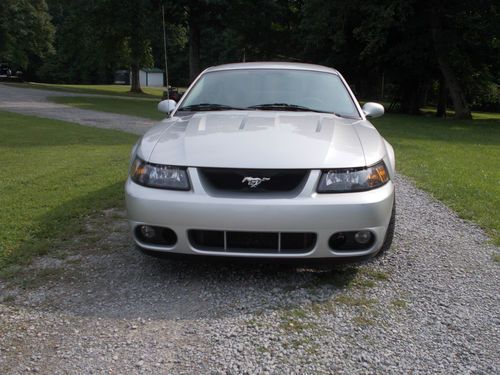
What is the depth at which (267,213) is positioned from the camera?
300 centimetres

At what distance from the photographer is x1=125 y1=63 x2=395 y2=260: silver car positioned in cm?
304

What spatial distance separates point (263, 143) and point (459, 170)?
19.1ft

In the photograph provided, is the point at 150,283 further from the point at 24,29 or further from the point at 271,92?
the point at 24,29

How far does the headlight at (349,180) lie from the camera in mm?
3105

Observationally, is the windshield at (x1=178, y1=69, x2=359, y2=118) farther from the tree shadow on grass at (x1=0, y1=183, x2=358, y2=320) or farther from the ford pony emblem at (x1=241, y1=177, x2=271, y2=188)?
the tree shadow on grass at (x1=0, y1=183, x2=358, y2=320)

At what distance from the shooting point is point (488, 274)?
3639mm

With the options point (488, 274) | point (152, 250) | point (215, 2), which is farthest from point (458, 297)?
point (215, 2)

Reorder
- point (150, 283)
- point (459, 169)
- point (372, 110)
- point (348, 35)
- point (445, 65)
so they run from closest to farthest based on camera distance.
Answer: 1. point (150, 283)
2. point (372, 110)
3. point (459, 169)
4. point (445, 65)
5. point (348, 35)

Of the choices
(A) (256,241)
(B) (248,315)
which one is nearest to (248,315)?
(B) (248,315)

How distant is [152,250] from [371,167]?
157 cm

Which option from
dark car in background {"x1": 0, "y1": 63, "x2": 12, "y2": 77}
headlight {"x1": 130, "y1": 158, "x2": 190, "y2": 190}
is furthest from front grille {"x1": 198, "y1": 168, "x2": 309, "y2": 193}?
dark car in background {"x1": 0, "y1": 63, "x2": 12, "y2": 77}

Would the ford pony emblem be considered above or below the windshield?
below

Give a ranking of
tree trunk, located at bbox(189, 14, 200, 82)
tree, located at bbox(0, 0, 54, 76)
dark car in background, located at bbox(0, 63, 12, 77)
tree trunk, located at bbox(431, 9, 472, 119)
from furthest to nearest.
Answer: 1. dark car in background, located at bbox(0, 63, 12, 77)
2. tree, located at bbox(0, 0, 54, 76)
3. tree trunk, located at bbox(189, 14, 200, 82)
4. tree trunk, located at bbox(431, 9, 472, 119)

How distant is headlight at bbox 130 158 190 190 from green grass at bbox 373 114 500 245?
2.94m
